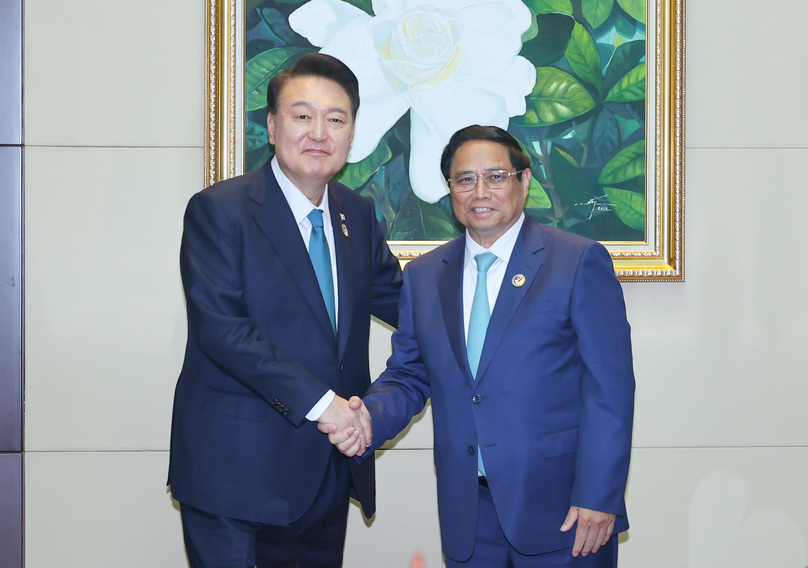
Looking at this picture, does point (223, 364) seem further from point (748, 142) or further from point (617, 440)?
point (748, 142)

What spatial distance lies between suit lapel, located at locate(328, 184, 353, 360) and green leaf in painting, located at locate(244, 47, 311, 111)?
26.0 inches

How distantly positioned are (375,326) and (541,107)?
3.29ft

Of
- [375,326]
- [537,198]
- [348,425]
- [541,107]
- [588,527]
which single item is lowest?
[588,527]

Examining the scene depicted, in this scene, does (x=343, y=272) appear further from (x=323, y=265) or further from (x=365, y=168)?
(x=365, y=168)

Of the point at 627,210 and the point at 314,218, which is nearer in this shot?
the point at 314,218

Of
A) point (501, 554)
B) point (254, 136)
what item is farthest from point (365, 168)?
point (501, 554)

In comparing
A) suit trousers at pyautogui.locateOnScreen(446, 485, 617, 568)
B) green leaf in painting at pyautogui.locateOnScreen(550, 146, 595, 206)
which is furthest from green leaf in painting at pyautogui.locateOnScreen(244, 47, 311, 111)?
suit trousers at pyautogui.locateOnScreen(446, 485, 617, 568)

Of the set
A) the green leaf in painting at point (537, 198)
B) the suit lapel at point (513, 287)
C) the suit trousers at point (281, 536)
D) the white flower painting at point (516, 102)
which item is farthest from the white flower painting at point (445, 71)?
the suit trousers at point (281, 536)

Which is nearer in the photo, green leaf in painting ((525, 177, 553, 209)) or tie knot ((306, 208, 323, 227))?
tie knot ((306, 208, 323, 227))

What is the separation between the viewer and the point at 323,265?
1.84 m

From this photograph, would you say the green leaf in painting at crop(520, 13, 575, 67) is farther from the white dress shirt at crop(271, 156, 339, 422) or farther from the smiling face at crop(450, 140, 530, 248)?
the white dress shirt at crop(271, 156, 339, 422)

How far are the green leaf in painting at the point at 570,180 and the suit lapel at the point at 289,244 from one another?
1102 millimetres

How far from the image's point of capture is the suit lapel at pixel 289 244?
1767mm

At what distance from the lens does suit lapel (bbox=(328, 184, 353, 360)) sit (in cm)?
183
